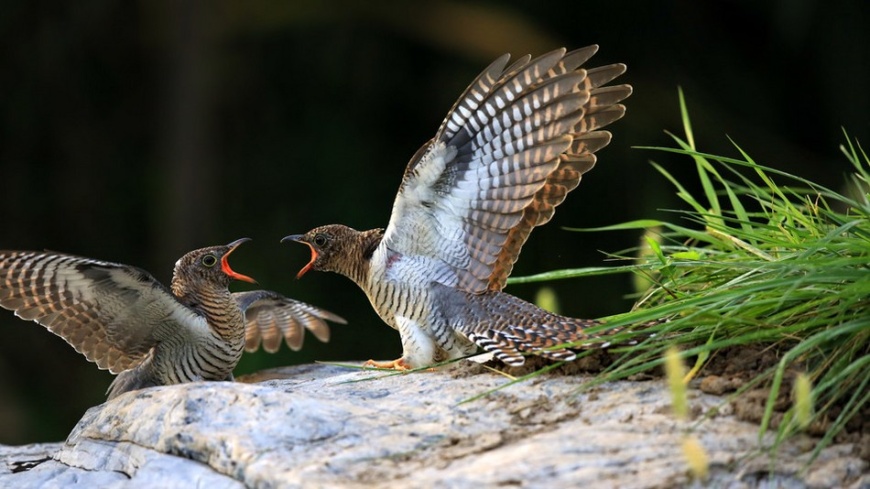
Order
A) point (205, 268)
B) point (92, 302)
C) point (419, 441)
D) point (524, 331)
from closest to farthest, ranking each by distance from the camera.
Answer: point (419, 441), point (524, 331), point (92, 302), point (205, 268)

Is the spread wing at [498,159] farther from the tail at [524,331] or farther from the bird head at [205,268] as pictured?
the bird head at [205,268]

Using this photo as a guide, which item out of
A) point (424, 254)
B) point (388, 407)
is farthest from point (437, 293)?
point (388, 407)

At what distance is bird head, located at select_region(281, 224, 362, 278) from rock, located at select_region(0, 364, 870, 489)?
2.72ft

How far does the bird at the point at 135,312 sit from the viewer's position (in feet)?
12.8

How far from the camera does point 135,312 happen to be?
13.3 feet

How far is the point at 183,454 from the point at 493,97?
64.9 inches

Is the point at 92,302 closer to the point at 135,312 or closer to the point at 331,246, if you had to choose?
the point at 135,312

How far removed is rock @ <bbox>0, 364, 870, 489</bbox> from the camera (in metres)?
2.68

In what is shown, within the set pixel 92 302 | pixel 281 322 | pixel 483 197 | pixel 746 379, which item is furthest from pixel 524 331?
pixel 281 322

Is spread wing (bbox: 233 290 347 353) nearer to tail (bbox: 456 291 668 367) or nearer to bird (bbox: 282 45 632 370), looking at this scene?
bird (bbox: 282 45 632 370)

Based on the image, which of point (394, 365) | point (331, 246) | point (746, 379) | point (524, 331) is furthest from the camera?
point (331, 246)

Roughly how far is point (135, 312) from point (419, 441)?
4.87ft

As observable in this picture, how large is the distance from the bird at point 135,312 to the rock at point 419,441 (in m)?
0.44

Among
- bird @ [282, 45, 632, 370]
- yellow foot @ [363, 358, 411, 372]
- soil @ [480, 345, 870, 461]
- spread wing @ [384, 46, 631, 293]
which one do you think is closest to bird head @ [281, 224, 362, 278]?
bird @ [282, 45, 632, 370]
